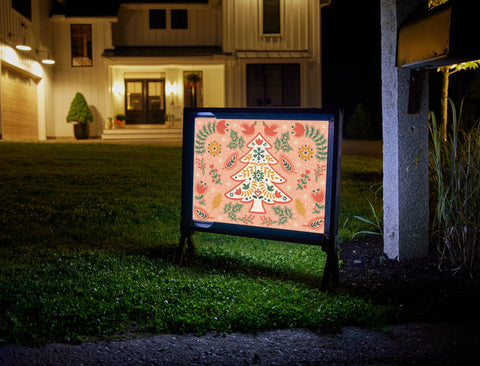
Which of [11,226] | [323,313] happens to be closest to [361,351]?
[323,313]

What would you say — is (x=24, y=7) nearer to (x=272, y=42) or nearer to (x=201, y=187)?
(x=272, y=42)

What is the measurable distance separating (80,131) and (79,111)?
92 cm

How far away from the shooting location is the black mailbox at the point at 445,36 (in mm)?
3266

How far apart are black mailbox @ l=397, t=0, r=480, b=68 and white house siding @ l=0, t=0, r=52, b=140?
18.1m

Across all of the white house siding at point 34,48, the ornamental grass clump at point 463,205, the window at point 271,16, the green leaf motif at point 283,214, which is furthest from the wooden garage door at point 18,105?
the ornamental grass clump at point 463,205

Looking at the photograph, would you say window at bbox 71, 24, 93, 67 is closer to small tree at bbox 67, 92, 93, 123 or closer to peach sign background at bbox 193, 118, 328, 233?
small tree at bbox 67, 92, 93, 123

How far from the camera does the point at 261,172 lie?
154 inches

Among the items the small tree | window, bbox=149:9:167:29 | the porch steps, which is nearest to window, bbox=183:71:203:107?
window, bbox=149:9:167:29

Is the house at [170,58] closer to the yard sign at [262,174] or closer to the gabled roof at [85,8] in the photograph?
the gabled roof at [85,8]

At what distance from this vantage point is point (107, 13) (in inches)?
927

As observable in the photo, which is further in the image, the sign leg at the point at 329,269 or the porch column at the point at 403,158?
the porch column at the point at 403,158

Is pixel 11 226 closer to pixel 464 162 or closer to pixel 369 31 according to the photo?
pixel 464 162

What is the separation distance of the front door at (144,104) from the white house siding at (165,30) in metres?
2.04

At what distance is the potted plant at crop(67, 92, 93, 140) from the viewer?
22.0 meters
